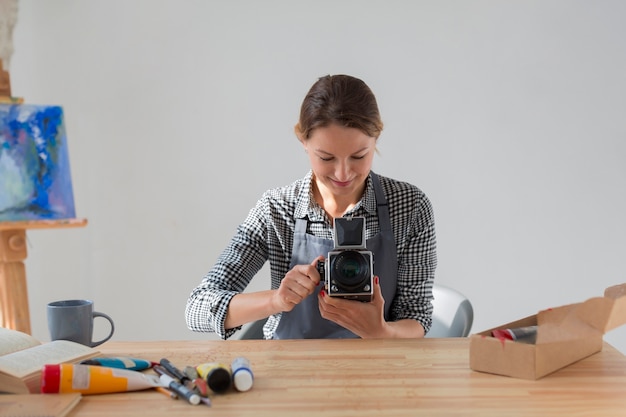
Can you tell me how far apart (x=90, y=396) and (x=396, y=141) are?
2247 millimetres

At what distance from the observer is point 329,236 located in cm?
195

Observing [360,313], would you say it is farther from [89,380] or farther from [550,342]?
[89,380]

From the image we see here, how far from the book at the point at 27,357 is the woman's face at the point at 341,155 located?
2.37ft

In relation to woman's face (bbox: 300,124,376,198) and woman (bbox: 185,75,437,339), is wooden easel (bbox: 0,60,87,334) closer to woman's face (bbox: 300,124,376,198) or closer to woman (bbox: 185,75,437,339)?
woman (bbox: 185,75,437,339)

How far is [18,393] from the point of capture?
1.15 meters

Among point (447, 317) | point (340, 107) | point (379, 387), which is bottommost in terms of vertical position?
point (447, 317)

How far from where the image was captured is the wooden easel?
2.37 m

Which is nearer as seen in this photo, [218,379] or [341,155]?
[218,379]

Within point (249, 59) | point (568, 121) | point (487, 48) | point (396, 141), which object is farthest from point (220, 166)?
point (568, 121)

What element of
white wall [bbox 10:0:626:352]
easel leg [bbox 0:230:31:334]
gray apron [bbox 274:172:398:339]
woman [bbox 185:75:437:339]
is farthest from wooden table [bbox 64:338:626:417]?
white wall [bbox 10:0:626:352]

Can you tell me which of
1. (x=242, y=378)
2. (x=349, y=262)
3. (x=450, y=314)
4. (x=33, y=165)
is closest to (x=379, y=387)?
(x=242, y=378)

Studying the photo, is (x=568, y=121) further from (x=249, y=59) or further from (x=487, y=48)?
(x=249, y=59)

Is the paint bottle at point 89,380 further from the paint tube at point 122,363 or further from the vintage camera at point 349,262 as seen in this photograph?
the vintage camera at point 349,262

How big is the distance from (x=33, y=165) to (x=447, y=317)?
4.98 feet
